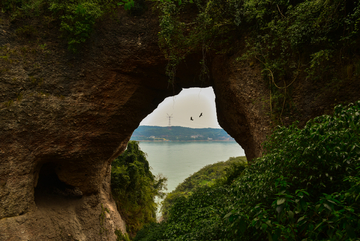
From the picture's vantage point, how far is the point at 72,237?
6.22 m

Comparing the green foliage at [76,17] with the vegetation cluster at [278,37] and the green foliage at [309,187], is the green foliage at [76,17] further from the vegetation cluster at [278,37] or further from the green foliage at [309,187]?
the green foliage at [309,187]

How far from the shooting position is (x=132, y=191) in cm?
1024

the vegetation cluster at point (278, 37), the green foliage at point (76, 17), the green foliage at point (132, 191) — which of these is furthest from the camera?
the green foliage at point (132, 191)

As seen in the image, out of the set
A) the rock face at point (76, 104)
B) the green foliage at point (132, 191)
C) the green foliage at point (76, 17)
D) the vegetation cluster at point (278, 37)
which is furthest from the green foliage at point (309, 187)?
the green foliage at point (132, 191)

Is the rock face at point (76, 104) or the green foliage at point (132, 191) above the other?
the rock face at point (76, 104)

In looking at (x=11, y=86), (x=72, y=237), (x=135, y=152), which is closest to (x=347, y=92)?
(x=11, y=86)

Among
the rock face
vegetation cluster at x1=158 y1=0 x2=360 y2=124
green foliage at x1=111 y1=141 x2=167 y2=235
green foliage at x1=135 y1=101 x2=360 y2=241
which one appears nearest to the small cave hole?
the rock face

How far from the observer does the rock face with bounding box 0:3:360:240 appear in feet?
16.3

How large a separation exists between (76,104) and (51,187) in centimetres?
402

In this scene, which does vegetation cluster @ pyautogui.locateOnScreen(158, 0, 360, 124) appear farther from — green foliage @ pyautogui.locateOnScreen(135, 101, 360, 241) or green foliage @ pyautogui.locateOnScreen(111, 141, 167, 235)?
green foliage @ pyautogui.locateOnScreen(111, 141, 167, 235)

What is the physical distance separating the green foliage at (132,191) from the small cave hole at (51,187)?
2440mm

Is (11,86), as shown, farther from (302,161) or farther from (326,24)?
(326,24)

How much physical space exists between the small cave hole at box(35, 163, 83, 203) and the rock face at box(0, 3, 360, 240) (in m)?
0.14

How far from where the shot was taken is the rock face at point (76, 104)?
4.96 meters
